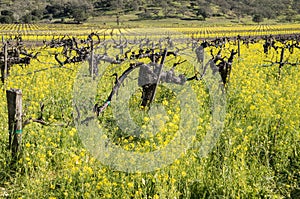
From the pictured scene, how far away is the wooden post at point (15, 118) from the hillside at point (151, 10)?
8601 centimetres

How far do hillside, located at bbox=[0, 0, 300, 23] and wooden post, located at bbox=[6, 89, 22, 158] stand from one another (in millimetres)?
86011

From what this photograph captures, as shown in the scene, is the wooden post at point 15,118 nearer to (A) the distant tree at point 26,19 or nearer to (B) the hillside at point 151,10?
(A) the distant tree at point 26,19

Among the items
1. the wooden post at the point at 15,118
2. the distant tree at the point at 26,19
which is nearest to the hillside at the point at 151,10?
the distant tree at the point at 26,19

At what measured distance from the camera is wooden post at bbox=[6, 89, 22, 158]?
520 cm

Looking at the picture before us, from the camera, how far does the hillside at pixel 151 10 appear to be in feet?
333

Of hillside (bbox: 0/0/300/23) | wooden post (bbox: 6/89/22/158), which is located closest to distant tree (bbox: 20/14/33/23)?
hillside (bbox: 0/0/300/23)

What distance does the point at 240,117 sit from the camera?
276 inches

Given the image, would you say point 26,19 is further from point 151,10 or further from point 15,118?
point 15,118

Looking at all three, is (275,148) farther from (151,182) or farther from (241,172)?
(151,182)

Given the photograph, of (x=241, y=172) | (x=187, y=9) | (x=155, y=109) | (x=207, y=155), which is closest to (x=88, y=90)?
(x=155, y=109)

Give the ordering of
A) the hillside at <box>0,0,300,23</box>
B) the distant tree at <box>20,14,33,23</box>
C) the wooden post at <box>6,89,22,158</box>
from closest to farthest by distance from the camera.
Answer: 1. the wooden post at <box>6,89,22,158</box>
2. the distant tree at <box>20,14,33,23</box>
3. the hillside at <box>0,0,300,23</box>

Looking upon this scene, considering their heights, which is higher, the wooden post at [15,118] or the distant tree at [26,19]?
the wooden post at [15,118]

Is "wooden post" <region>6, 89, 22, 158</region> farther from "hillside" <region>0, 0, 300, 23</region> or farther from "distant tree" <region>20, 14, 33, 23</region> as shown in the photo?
"hillside" <region>0, 0, 300, 23</region>

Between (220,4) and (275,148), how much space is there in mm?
137754
